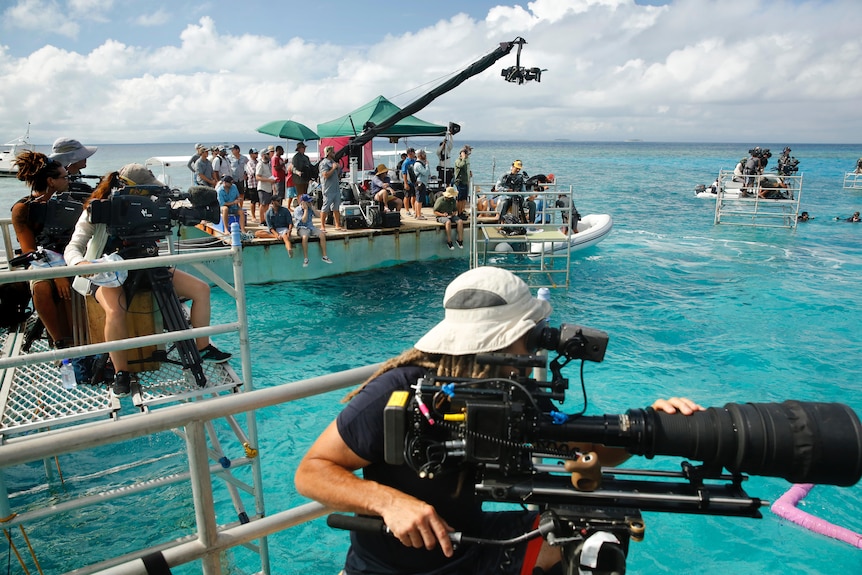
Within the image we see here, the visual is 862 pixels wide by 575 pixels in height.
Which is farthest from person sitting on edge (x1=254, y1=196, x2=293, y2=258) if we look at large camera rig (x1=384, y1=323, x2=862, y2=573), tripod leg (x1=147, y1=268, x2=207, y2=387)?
large camera rig (x1=384, y1=323, x2=862, y2=573)

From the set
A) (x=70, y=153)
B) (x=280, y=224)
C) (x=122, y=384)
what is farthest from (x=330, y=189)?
(x=122, y=384)

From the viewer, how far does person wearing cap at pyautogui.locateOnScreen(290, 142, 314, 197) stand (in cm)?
1439

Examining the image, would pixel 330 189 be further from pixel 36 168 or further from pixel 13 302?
pixel 13 302

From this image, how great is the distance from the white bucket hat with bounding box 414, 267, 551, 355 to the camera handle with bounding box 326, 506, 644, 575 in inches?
22.1

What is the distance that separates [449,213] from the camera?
15.0 metres

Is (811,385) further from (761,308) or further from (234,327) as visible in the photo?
(234,327)

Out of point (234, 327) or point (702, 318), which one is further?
point (702, 318)

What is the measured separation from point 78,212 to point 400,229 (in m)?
10.1

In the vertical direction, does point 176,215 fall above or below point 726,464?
above

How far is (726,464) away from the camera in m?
1.61

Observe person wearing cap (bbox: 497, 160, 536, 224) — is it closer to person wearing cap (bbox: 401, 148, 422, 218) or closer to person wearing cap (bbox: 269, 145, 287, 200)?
person wearing cap (bbox: 401, 148, 422, 218)

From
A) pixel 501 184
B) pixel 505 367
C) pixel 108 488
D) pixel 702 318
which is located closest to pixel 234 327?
pixel 505 367

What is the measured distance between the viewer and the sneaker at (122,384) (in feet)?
12.2

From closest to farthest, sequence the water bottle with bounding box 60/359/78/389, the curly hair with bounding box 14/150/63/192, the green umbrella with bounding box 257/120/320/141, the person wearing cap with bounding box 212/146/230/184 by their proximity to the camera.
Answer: the water bottle with bounding box 60/359/78/389 < the curly hair with bounding box 14/150/63/192 < the person wearing cap with bounding box 212/146/230/184 < the green umbrella with bounding box 257/120/320/141
